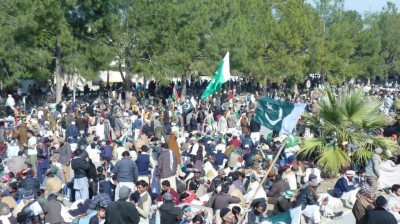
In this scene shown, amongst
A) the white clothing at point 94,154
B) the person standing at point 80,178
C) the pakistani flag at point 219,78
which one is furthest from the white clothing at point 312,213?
the pakistani flag at point 219,78

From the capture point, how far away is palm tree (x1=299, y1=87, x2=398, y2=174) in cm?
1711

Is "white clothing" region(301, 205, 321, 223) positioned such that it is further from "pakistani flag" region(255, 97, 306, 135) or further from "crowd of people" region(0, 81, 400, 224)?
"pakistani flag" region(255, 97, 306, 135)

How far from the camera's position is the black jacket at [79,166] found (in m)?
14.8

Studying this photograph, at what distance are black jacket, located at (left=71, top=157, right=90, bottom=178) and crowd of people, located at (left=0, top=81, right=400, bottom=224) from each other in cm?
2

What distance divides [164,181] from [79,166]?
129 inches

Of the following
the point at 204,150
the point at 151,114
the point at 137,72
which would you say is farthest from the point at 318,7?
the point at 204,150

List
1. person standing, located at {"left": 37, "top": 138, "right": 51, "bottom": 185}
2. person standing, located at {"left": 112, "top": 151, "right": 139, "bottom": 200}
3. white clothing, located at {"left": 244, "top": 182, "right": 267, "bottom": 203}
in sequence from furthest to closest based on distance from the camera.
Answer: person standing, located at {"left": 37, "top": 138, "right": 51, "bottom": 185} → person standing, located at {"left": 112, "top": 151, "right": 139, "bottom": 200} → white clothing, located at {"left": 244, "top": 182, "right": 267, "bottom": 203}

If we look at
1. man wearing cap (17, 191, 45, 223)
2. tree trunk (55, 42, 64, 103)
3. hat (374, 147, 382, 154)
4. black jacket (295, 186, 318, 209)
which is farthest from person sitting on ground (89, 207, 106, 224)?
tree trunk (55, 42, 64, 103)

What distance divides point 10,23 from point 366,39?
44782 millimetres

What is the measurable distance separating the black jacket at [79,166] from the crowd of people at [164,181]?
0.07 ft

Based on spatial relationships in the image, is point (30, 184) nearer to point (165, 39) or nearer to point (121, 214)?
point (121, 214)

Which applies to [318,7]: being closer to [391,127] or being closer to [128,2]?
[128,2]

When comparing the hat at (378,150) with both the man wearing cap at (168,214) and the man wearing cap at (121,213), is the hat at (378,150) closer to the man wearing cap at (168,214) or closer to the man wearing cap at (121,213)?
the man wearing cap at (168,214)

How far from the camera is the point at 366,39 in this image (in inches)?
2771
